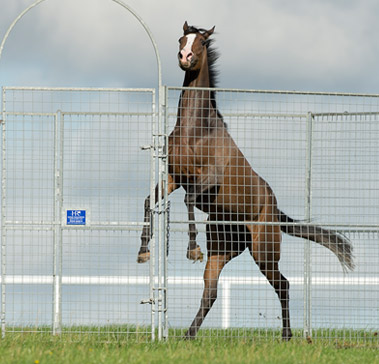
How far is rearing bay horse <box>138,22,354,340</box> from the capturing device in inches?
303

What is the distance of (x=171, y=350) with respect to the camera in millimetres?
6453

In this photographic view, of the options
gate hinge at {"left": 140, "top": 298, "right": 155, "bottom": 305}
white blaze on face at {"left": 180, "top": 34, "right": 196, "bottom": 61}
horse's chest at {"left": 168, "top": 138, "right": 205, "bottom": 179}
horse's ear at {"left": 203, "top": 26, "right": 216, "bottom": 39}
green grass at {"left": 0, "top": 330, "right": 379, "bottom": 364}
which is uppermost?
horse's ear at {"left": 203, "top": 26, "right": 216, "bottom": 39}

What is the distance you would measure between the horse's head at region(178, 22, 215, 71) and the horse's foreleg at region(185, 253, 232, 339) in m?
2.09

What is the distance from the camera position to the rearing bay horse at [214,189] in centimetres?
771

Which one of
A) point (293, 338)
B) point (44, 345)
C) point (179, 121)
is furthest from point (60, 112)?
point (293, 338)

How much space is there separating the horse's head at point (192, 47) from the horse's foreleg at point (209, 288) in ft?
6.86

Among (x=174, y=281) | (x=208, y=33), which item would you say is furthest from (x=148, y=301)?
(x=208, y=33)

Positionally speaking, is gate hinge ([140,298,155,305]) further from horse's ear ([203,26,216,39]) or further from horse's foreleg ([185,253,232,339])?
horse's ear ([203,26,216,39])

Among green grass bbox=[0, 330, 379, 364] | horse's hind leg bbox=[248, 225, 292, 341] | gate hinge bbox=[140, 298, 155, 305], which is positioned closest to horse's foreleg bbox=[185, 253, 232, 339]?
green grass bbox=[0, 330, 379, 364]

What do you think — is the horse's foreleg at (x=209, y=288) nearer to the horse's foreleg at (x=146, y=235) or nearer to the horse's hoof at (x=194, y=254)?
the horse's hoof at (x=194, y=254)

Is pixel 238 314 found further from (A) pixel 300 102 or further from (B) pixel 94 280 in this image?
(A) pixel 300 102

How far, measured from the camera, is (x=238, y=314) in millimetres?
7438

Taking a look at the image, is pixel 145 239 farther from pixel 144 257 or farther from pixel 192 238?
pixel 192 238

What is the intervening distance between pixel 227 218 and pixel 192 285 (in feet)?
2.72
